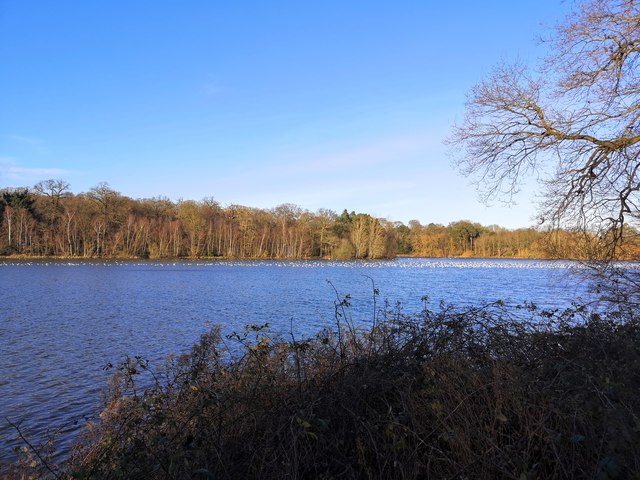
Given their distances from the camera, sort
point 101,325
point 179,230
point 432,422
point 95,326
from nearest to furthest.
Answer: point 432,422, point 95,326, point 101,325, point 179,230

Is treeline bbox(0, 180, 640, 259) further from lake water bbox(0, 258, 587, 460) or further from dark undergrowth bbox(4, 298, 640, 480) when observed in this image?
dark undergrowth bbox(4, 298, 640, 480)

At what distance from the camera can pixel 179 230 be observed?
100125mm

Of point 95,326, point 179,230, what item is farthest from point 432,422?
point 179,230

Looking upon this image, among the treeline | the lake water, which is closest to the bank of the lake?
the lake water

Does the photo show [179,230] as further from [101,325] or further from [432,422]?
[432,422]

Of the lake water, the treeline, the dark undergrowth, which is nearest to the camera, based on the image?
the dark undergrowth

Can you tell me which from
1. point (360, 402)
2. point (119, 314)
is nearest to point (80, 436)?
point (360, 402)

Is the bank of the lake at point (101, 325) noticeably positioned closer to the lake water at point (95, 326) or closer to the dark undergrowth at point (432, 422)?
the lake water at point (95, 326)

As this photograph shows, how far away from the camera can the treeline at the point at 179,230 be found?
288 ft

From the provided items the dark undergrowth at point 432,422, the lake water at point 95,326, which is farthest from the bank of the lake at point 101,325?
the dark undergrowth at point 432,422

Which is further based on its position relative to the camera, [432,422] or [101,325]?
[101,325]

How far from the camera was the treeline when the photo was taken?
8775 cm

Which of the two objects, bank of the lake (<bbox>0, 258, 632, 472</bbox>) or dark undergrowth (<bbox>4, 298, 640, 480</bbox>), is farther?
bank of the lake (<bbox>0, 258, 632, 472</bbox>)

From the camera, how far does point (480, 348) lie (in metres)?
5.08
